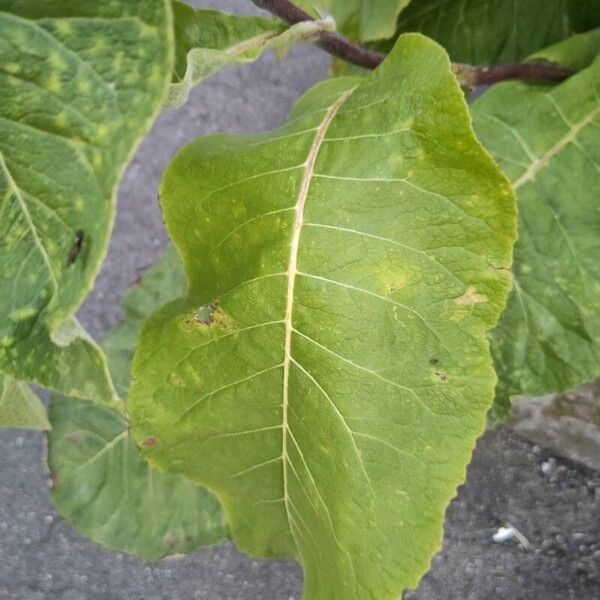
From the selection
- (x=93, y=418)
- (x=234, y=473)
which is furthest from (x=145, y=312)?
(x=234, y=473)

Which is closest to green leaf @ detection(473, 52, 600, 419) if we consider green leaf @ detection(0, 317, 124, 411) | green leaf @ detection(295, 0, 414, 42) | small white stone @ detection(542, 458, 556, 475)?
green leaf @ detection(295, 0, 414, 42)

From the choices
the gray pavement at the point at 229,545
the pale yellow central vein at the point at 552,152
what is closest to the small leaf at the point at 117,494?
→ the gray pavement at the point at 229,545

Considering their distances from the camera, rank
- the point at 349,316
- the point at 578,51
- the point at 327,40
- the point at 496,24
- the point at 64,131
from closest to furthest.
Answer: the point at 64,131, the point at 349,316, the point at 327,40, the point at 578,51, the point at 496,24

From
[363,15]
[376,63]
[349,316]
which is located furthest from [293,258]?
[363,15]

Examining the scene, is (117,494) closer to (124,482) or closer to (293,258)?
(124,482)

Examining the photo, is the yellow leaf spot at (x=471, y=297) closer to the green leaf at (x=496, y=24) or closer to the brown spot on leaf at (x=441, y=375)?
the brown spot on leaf at (x=441, y=375)

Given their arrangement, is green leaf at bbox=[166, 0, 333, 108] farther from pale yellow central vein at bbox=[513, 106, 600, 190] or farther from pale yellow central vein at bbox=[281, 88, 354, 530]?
pale yellow central vein at bbox=[513, 106, 600, 190]
